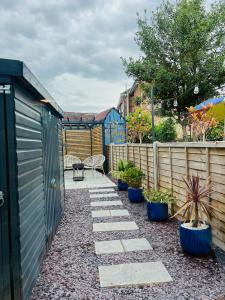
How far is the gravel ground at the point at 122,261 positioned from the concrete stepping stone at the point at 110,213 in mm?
639

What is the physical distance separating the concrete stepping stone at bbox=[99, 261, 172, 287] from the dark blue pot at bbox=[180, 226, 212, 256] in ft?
1.37

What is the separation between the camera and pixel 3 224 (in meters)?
2.30

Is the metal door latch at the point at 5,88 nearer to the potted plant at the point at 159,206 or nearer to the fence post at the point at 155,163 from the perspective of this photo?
the potted plant at the point at 159,206

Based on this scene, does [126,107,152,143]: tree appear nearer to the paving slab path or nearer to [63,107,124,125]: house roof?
[63,107,124,125]: house roof

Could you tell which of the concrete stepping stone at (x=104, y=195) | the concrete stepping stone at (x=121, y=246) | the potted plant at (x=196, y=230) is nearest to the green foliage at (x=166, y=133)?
the concrete stepping stone at (x=104, y=195)

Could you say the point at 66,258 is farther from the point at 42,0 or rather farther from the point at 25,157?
the point at 42,0

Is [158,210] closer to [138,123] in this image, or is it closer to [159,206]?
[159,206]

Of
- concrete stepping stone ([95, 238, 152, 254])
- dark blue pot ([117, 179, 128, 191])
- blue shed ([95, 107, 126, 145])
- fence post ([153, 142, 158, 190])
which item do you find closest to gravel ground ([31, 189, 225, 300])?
concrete stepping stone ([95, 238, 152, 254])

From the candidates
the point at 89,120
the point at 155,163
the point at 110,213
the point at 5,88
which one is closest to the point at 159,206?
the point at 110,213

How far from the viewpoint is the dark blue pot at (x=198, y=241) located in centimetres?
341

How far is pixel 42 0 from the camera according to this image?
6445 mm

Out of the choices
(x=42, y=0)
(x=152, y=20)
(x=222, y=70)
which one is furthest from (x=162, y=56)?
(x=42, y=0)

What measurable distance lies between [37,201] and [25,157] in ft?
2.42

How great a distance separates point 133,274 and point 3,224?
1508mm
